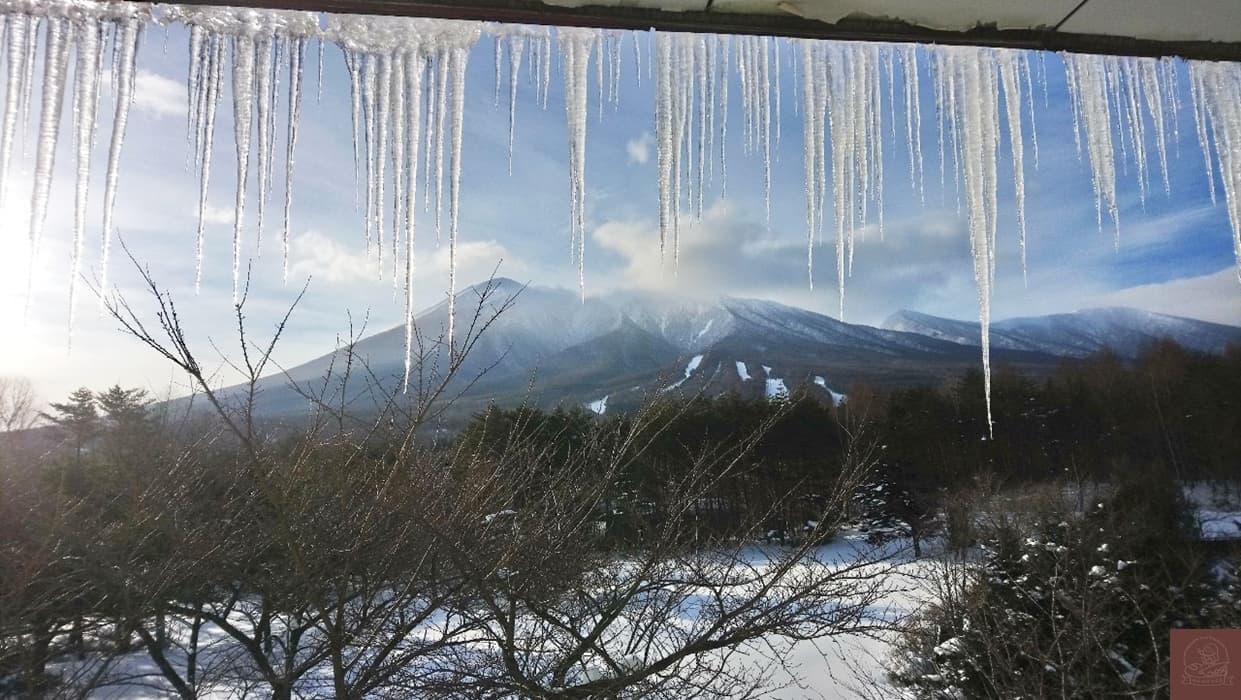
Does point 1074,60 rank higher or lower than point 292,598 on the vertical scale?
higher

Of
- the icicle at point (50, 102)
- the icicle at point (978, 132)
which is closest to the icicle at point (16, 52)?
the icicle at point (50, 102)

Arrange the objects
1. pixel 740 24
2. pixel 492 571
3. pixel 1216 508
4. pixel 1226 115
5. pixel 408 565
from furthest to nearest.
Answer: pixel 1216 508 → pixel 408 565 → pixel 492 571 → pixel 1226 115 → pixel 740 24

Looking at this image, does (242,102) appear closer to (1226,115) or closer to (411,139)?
(411,139)

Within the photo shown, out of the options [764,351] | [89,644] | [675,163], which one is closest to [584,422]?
[89,644]

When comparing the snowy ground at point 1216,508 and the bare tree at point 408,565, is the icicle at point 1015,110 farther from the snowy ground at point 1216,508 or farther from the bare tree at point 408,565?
the snowy ground at point 1216,508

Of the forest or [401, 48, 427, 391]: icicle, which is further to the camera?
the forest

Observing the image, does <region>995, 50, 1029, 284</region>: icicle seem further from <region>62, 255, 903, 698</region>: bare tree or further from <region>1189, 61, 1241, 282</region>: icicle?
<region>62, 255, 903, 698</region>: bare tree

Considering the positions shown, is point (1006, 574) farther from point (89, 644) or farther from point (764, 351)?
point (764, 351)

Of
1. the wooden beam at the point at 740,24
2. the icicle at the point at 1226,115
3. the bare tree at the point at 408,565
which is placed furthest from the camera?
the bare tree at the point at 408,565

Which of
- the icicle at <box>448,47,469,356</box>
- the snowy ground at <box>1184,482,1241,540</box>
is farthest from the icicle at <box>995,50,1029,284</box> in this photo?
the snowy ground at <box>1184,482,1241,540</box>

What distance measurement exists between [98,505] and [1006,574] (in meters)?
14.8

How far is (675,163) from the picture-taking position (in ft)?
6.01

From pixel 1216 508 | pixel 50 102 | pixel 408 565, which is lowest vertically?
pixel 1216 508

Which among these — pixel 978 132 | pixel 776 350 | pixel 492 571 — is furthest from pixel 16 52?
pixel 776 350
